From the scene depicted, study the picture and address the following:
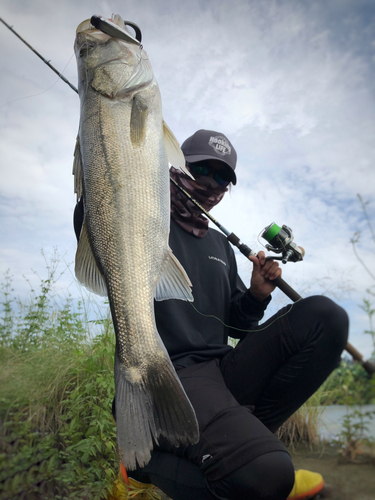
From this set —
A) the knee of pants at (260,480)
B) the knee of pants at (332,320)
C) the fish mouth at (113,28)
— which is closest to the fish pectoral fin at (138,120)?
the fish mouth at (113,28)

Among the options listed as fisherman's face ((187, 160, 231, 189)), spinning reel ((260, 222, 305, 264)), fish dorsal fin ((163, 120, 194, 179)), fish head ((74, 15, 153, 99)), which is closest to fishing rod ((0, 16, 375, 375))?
spinning reel ((260, 222, 305, 264))

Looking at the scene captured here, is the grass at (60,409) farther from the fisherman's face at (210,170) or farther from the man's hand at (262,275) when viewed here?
the fisherman's face at (210,170)

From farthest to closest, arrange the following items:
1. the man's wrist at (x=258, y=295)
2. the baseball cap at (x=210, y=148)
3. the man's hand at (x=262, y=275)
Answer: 1. the baseball cap at (x=210, y=148)
2. the man's wrist at (x=258, y=295)
3. the man's hand at (x=262, y=275)

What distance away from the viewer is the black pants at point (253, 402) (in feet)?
4.66

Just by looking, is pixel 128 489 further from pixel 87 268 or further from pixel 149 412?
pixel 87 268

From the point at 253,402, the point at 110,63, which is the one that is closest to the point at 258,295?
the point at 253,402

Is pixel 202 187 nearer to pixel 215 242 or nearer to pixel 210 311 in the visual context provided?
pixel 215 242

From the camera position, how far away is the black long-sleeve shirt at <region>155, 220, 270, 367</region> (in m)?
1.94

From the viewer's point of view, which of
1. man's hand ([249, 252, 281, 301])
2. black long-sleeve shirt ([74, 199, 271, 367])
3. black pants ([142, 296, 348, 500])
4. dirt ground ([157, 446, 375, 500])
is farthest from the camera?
man's hand ([249, 252, 281, 301])

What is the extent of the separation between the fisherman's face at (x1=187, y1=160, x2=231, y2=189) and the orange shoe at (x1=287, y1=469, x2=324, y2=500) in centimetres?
194

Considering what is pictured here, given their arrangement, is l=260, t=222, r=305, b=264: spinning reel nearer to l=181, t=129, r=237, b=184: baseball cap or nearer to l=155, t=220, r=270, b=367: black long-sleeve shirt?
l=155, t=220, r=270, b=367: black long-sleeve shirt

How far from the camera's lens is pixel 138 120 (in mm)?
1544

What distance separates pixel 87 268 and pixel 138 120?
0.72 meters

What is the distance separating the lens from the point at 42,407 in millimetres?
2434
